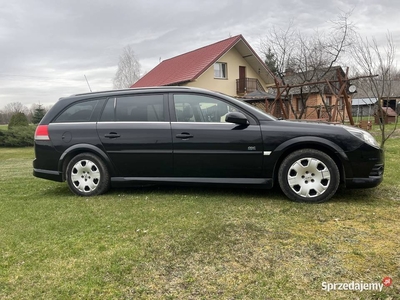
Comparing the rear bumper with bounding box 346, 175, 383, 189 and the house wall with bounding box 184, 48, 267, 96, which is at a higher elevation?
the house wall with bounding box 184, 48, 267, 96

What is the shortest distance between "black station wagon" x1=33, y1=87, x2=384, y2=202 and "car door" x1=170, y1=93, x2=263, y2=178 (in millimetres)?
13

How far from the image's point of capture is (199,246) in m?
2.84

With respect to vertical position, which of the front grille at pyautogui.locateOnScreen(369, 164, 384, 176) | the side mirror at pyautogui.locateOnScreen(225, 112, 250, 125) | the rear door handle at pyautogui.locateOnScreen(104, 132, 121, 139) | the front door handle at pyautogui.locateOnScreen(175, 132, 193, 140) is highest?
the side mirror at pyautogui.locateOnScreen(225, 112, 250, 125)

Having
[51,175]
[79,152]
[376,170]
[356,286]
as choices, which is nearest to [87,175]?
[79,152]

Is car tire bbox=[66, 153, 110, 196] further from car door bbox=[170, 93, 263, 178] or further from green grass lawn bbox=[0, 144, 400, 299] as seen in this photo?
car door bbox=[170, 93, 263, 178]

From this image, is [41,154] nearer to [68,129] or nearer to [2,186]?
[68,129]

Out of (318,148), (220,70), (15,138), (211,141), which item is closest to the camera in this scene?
(318,148)

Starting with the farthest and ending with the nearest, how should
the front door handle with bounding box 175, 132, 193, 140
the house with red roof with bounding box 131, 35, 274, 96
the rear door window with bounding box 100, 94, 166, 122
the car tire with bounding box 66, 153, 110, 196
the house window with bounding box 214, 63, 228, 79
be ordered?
the house window with bounding box 214, 63, 228, 79 < the house with red roof with bounding box 131, 35, 274, 96 < the car tire with bounding box 66, 153, 110, 196 < the rear door window with bounding box 100, 94, 166, 122 < the front door handle with bounding box 175, 132, 193, 140

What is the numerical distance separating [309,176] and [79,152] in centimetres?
320

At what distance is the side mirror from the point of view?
4.08 meters

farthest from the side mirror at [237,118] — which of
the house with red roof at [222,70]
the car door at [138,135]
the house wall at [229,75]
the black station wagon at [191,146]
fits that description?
the house wall at [229,75]

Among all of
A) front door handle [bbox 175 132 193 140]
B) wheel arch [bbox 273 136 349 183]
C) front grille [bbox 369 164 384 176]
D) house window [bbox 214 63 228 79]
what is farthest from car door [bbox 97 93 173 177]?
house window [bbox 214 63 228 79]

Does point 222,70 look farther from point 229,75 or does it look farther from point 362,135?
point 362,135

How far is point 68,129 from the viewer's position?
4.64 m
